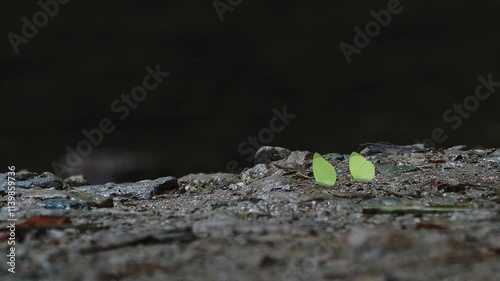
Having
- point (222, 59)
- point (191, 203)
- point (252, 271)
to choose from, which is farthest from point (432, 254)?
point (222, 59)

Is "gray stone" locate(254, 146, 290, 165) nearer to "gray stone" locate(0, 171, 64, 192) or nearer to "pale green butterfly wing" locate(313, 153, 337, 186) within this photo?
"pale green butterfly wing" locate(313, 153, 337, 186)

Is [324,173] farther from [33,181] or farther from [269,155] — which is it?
[33,181]

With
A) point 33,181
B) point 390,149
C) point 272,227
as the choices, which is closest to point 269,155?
point 390,149

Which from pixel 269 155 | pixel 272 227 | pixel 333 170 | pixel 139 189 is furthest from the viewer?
pixel 269 155

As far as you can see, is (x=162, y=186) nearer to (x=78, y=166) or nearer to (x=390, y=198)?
(x=390, y=198)

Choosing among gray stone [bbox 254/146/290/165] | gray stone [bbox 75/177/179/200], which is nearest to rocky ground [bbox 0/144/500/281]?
gray stone [bbox 75/177/179/200]

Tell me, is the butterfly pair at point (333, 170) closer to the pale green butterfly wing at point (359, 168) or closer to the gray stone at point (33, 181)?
the pale green butterfly wing at point (359, 168)

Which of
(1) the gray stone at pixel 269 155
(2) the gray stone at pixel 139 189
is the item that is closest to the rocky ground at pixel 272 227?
(2) the gray stone at pixel 139 189
